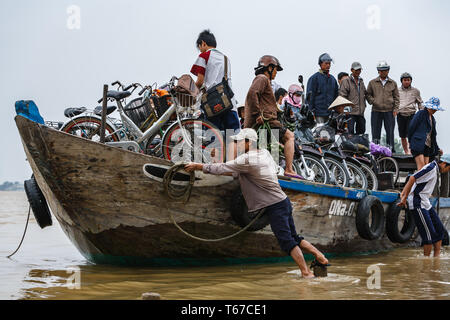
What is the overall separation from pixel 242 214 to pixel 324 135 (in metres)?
3.24

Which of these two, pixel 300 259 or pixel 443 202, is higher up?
pixel 443 202

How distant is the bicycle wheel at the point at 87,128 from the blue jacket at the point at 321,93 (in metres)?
4.07

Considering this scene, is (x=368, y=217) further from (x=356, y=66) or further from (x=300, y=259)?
(x=356, y=66)

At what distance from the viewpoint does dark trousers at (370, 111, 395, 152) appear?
10602mm

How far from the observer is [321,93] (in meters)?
9.63

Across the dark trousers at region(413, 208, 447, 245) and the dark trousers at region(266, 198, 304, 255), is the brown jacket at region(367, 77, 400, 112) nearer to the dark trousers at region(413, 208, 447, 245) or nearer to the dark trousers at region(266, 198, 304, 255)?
the dark trousers at region(413, 208, 447, 245)

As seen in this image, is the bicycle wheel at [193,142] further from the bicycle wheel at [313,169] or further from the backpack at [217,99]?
the bicycle wheel at [313,169]

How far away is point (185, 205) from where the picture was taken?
226 inches

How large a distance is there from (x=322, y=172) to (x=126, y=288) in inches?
152

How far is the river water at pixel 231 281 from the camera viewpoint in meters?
4.76

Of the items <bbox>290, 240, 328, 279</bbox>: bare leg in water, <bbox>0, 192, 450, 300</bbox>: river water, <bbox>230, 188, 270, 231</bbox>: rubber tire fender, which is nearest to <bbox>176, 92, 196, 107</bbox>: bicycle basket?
<bbox>230, 188, 270, 231</bbox>: rubber tire fender

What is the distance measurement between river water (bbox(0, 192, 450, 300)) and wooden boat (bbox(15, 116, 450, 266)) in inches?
7.1

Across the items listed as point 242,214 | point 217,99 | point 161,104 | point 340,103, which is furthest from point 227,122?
point 340,103
